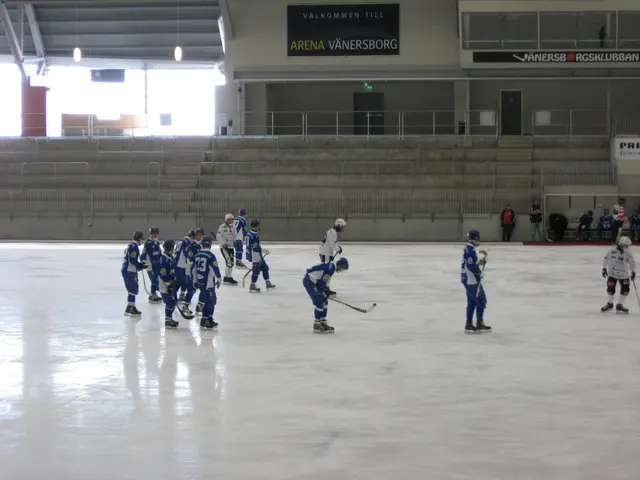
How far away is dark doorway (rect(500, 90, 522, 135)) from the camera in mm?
45312

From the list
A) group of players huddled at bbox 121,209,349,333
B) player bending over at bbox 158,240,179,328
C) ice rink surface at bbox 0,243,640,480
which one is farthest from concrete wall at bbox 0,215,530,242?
player bending over at bbox 158,240,179,328

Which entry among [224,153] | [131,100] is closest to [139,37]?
[131,100]

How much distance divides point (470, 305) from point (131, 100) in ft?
116

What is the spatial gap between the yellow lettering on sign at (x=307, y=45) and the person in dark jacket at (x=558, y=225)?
44.3 ft

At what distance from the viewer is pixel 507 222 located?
3819 cm

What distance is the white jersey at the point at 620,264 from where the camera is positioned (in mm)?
15680

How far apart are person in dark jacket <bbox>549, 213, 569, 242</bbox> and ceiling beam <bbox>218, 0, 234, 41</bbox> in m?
17.3

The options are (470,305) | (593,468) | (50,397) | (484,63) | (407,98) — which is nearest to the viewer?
(593,468)

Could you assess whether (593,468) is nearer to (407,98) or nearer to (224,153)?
(224,153)

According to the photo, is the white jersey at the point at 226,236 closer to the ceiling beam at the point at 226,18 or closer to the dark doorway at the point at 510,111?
the ceiling beam at the point at 226,18

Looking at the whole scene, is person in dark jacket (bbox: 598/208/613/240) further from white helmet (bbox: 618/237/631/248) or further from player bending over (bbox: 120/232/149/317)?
player bending over (bbox: 120/232/149/317)

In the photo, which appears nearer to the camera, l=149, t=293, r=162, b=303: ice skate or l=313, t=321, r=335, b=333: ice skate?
l=313, t=321, r=335, b=333: ice skate

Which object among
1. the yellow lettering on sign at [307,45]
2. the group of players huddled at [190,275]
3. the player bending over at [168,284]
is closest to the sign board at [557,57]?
the yellow lettering on sign at [307,45]

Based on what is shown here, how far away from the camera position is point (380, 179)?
40625 mm
